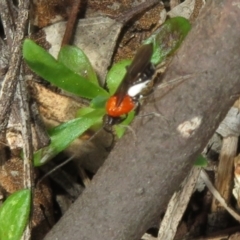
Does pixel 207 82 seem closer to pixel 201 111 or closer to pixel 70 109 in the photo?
pixel 201 111

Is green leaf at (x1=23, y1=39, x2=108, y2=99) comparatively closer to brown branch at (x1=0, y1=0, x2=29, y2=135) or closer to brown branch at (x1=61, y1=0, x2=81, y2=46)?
brown branch at (x1=0, y1=0, x2=29, y2=135)

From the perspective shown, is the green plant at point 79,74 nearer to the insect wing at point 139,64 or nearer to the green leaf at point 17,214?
the green leaf at point 17,214

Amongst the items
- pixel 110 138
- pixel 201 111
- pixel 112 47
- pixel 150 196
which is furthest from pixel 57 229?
pixel 112 47

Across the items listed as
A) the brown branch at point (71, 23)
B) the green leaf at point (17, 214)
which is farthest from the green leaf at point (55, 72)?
the green leaf at point (17, 214)

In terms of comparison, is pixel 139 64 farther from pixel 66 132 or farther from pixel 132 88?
pixel 66 132

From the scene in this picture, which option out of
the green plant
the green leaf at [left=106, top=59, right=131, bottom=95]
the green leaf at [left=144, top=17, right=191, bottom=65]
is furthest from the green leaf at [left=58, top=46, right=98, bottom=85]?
the green leaf at [left=144, top=17, right=191, bottom=65]

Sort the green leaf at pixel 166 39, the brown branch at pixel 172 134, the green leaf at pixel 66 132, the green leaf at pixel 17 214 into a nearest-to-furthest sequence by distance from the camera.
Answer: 1. the brown branch at pixel 172 134
2. the green leaf at pixel 17 214
3. the green leaf at pixel 66 132
4. the green leaf at pixel 166 39
